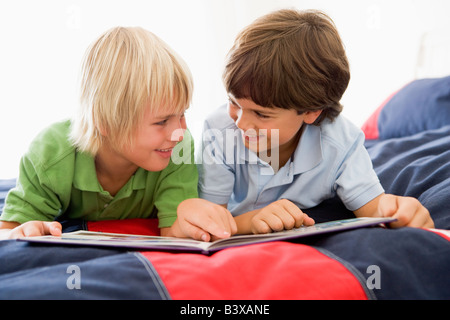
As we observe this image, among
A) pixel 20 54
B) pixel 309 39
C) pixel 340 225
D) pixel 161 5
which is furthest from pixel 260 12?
pixel 340 225

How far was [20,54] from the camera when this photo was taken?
2.13 m

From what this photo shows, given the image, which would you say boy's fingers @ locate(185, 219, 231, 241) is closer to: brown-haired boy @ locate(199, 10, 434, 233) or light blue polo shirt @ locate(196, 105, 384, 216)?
brown-haired boy @ locate(199, 10, 434, 233)

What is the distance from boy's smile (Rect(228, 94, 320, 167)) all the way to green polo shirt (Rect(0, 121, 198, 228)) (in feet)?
0.56

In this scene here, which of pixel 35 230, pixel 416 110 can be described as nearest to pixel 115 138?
pixel 35 230

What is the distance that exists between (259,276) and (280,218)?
0.25m

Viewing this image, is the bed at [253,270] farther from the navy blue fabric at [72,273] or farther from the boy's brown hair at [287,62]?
the boy's brown hair at [287,62]

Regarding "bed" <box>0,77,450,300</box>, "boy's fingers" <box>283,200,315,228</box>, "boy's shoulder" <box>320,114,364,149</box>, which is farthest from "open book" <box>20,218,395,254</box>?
"boy's shoulder" <box>320,114,364,149</box>

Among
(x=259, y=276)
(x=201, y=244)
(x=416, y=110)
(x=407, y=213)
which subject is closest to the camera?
(x=259, y=276)

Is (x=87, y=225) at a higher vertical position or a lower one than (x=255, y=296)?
lower

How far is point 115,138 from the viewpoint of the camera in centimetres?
99

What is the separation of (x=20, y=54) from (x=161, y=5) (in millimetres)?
751

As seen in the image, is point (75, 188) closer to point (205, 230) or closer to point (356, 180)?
point (205, 230)

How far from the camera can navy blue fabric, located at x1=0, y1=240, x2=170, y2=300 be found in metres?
0.53
